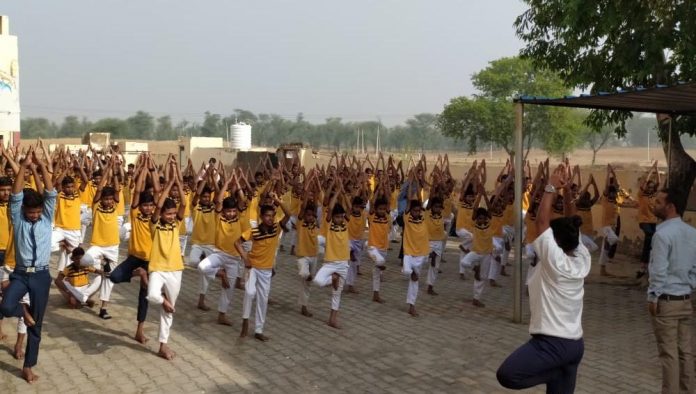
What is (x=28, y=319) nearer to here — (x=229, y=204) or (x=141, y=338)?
(x=141, y=338)

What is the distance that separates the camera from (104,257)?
7.90m

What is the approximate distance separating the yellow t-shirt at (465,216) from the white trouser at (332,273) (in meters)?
3.33

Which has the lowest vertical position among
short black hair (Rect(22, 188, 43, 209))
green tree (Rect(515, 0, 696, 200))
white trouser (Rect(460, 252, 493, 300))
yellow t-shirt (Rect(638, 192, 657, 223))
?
white trouser (Rect(460, 252, 493, 300))

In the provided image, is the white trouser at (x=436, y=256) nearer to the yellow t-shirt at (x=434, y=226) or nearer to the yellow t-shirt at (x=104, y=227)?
the yellow t-shirt at (x=434, y=226)

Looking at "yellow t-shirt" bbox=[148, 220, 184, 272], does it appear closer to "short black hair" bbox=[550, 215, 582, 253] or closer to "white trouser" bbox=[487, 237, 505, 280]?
"short black hair" bbox=[550, 215, 582, 253]

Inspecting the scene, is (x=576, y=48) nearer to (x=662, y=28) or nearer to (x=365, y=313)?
(x=662, y=28)

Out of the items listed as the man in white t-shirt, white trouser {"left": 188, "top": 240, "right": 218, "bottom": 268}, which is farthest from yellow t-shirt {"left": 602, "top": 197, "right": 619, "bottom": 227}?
the man in white t-shirt

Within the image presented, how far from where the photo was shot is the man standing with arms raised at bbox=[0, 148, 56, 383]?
5.55 metres

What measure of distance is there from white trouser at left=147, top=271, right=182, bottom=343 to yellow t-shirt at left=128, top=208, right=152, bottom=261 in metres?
0.78

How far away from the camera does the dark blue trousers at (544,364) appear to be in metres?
3.92

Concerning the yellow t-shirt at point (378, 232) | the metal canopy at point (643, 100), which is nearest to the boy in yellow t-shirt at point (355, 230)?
the yellow t-shirt at point (378, 232)

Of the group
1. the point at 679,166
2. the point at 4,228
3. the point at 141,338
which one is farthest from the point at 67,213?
the point at 679,166

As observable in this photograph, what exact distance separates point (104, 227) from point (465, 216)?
19.2 feet

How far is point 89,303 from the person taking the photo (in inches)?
323
